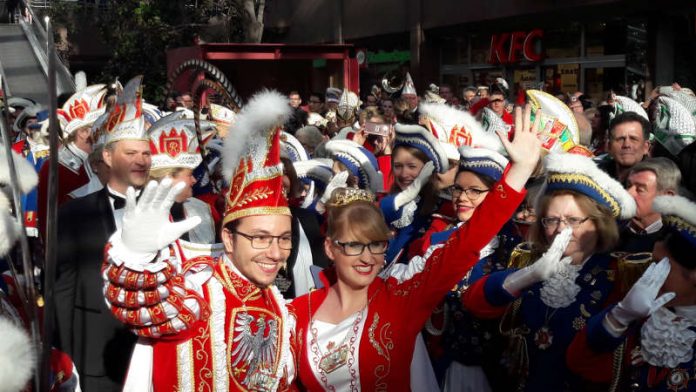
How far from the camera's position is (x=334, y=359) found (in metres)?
3.33

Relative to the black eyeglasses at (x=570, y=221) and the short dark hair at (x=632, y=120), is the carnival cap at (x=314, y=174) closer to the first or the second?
the short dark hair at (x=632, y=120)

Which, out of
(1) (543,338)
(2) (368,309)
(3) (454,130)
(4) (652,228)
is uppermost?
(3) (454,130)

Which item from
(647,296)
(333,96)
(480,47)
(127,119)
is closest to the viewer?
(647,296)

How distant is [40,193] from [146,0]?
22.7 m

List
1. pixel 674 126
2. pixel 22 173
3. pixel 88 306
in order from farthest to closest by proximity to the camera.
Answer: pixel 674 126, pixel 88 306, pixel 22 173

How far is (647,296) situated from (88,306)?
255 cm

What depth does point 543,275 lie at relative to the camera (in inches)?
131

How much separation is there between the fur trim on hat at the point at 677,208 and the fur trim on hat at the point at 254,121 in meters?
1.42

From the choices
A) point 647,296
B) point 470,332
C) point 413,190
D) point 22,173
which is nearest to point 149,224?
point 22,173

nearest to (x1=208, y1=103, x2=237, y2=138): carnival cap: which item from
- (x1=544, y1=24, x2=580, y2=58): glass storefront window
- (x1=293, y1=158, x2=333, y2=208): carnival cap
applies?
(x1=293, y1=158, x2=333, y2=208): carnival cap

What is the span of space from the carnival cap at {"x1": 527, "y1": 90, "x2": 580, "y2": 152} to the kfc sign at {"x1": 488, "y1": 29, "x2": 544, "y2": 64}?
602 inches

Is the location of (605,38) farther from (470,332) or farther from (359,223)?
(359,223)

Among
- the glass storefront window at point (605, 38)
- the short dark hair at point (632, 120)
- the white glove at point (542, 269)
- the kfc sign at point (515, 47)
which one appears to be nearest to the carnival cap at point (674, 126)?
the short dark hair at point (632, 120)

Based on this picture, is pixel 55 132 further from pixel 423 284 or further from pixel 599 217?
pixel 599 217
